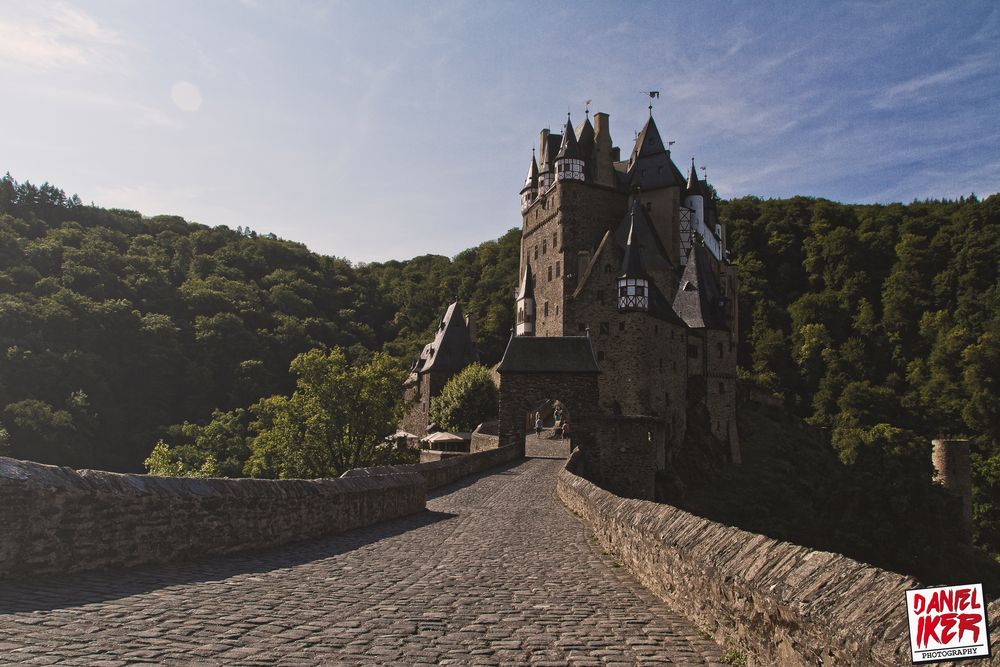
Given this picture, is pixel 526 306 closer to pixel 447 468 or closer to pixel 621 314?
pixel 621 314

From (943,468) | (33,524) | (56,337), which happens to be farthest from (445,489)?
(56,337)

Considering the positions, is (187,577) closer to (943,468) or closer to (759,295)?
(943,468)

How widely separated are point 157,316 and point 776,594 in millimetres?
83444

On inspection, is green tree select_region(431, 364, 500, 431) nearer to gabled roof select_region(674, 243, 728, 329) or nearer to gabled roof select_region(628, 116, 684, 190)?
gabled roof select_region(674, 243, 728, 329)

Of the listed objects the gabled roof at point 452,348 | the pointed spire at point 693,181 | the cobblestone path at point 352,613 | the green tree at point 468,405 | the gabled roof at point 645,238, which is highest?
the pointed spire at point 693,181

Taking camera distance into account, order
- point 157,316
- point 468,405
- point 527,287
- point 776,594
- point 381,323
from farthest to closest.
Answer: point 381,323
point 157,316
point 527,287
point 468,405
point 776,594

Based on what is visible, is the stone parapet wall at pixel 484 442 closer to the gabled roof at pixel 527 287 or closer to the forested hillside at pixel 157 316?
the gabled roof at pixel 527 287

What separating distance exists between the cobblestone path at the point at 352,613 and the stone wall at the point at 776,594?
0.27 metres

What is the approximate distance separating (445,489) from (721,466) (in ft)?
111

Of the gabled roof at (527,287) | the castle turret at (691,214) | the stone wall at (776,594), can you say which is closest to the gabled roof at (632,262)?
the castle turret at (691,214)

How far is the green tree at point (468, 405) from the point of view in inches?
2004

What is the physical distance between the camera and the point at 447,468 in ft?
72.8

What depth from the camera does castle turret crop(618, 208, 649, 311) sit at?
4556 centimetres

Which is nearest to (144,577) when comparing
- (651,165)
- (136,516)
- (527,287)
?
(136,516)
